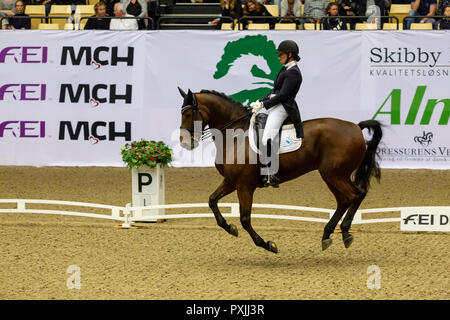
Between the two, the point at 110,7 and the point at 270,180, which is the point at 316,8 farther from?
the point at 270,180

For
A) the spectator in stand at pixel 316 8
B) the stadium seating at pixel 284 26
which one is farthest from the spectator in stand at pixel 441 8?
the stadium seating at pixel 284 26

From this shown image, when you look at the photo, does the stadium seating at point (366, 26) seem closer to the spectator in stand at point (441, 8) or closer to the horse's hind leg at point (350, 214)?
the spectator in stand at point (441, 8)

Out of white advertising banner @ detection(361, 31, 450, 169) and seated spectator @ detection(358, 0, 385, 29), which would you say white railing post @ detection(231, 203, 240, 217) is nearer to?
white advertising banner @ detection(361, 31, 450, 169)

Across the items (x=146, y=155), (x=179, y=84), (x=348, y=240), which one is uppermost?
(x=179, y=84)

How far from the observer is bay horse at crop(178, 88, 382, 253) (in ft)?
29.1

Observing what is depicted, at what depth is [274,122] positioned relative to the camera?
895cm

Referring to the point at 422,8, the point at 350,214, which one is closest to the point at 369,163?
the point at 350,214

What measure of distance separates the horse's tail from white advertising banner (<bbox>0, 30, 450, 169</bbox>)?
6083mm

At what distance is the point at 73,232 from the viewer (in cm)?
1075

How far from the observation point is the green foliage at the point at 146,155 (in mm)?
11406

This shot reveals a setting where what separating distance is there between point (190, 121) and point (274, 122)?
933 millimetres

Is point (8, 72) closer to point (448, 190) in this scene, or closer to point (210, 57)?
point (210, 57)

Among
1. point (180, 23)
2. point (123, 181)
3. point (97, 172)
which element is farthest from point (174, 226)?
point (180, 23)

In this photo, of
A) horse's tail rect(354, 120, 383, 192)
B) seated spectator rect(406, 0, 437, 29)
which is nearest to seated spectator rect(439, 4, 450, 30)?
seated spectator rect(406, 0, 437, 29)
